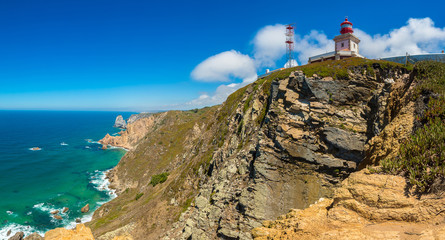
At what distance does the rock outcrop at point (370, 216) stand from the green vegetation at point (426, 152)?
0.45 meters

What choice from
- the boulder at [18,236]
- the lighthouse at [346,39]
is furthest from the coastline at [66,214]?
the lighthouse at [346,39]

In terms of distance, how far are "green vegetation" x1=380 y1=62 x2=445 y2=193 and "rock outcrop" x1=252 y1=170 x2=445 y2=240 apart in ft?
1.47

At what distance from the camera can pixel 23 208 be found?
5962cm

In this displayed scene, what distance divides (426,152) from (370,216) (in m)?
3.32

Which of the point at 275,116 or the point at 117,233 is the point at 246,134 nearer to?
the point at 275,116

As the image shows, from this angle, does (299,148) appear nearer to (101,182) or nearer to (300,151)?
(300,151)

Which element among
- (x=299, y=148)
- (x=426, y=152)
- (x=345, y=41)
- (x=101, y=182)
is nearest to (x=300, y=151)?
(x=299, y=148)

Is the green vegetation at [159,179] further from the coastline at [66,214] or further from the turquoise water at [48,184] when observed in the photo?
the turquoise water at [48,184]

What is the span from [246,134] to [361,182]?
2524 cm

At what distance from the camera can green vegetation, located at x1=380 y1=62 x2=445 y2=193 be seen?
7262 millimetres

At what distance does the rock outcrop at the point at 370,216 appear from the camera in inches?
252

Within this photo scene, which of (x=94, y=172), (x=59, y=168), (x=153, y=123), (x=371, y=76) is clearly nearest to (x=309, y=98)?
(x=371, y=76)

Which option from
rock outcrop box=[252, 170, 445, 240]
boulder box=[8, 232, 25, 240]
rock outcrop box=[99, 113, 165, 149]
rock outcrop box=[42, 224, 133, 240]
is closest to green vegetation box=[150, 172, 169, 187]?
boulder box=[8, 232, 25, 240]

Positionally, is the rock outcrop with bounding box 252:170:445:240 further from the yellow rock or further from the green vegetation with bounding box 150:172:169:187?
the green vegetation with bounding box 150:172:169:187
